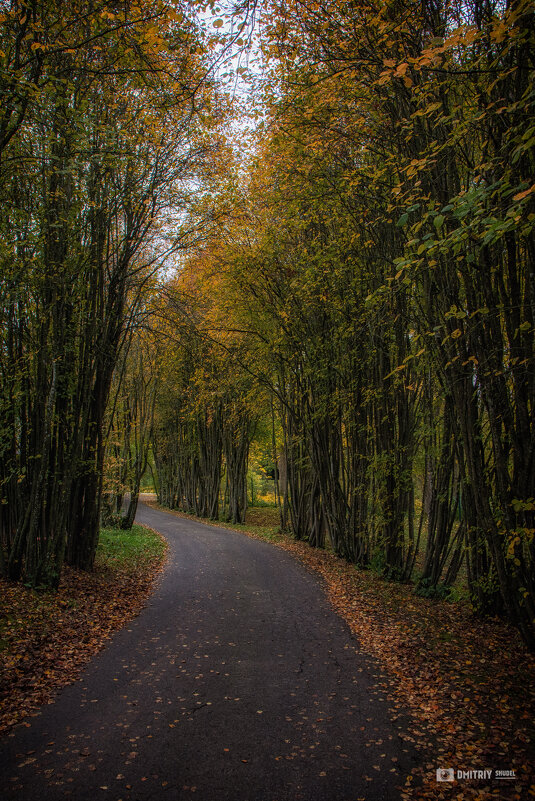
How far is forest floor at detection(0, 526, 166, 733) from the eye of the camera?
13.0 ft

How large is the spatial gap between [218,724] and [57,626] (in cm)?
311

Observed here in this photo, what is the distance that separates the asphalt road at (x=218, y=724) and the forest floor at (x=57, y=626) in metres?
0.23

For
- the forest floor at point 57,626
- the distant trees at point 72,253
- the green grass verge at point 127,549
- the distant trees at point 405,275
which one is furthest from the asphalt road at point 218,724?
the green grass verge at point 127,549

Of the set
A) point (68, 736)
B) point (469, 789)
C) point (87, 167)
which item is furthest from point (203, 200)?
point (469, 789)

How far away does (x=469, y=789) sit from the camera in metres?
2.66

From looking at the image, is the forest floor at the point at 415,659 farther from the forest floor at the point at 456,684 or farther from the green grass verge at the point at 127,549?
the green grass verge at the point at 127,549

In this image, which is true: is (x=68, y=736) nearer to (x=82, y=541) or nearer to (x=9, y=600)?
(x=9, y=600)

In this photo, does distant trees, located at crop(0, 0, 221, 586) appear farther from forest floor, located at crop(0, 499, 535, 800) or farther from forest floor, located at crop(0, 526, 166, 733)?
forest floor, located at crop(0, 499, 535, 800)

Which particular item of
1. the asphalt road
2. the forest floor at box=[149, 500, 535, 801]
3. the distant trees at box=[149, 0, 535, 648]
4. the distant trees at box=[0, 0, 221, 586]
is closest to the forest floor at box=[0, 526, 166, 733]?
the asphalt road

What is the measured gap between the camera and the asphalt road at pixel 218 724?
8.99 ft

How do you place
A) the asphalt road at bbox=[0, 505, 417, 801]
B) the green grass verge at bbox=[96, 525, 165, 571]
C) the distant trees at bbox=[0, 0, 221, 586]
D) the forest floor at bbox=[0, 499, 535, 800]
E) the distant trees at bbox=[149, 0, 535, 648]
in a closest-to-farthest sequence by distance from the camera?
the asphalt road at bbox=[0, 505, 417, 801], the forest floor at bbox=[0, 499, 535, 800], the distant trees at bbox=[149, 0, 535, 648], the distant trees at bbox=[0, 0, 221, 586], the green grass verge at bbox=[96, 525, 165, 571]

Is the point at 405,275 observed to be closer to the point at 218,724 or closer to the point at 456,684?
the point at 456,684

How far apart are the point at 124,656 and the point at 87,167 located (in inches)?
302

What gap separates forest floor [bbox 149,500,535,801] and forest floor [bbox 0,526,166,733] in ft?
10.2
